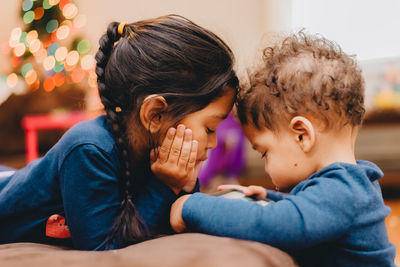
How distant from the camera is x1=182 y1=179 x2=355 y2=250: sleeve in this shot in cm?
67

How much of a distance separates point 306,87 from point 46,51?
279 cm

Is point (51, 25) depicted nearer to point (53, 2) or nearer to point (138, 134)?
point (53, 2)

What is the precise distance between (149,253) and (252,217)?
0.68ft

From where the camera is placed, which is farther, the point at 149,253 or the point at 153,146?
the point at 153,146

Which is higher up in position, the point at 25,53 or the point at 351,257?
the point at 25,53

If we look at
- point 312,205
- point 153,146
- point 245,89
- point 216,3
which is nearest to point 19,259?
point 153,146

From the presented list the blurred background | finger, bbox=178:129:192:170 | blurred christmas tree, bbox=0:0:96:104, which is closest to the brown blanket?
finger, bbox=178:129:192:170

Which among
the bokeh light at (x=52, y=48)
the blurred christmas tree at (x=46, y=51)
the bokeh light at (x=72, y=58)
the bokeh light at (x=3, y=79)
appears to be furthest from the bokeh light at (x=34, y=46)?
the bokeh light at (x=3, y=79)

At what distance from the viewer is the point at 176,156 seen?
91 cm

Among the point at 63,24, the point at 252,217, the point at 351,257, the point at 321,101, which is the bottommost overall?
the point at 351,257

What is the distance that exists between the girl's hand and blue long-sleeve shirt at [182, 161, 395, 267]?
0.14 m

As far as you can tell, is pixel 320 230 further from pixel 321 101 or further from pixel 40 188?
pixel 40 188

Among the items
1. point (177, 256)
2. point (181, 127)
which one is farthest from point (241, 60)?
point (177, 256)

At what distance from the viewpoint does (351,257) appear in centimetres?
74
